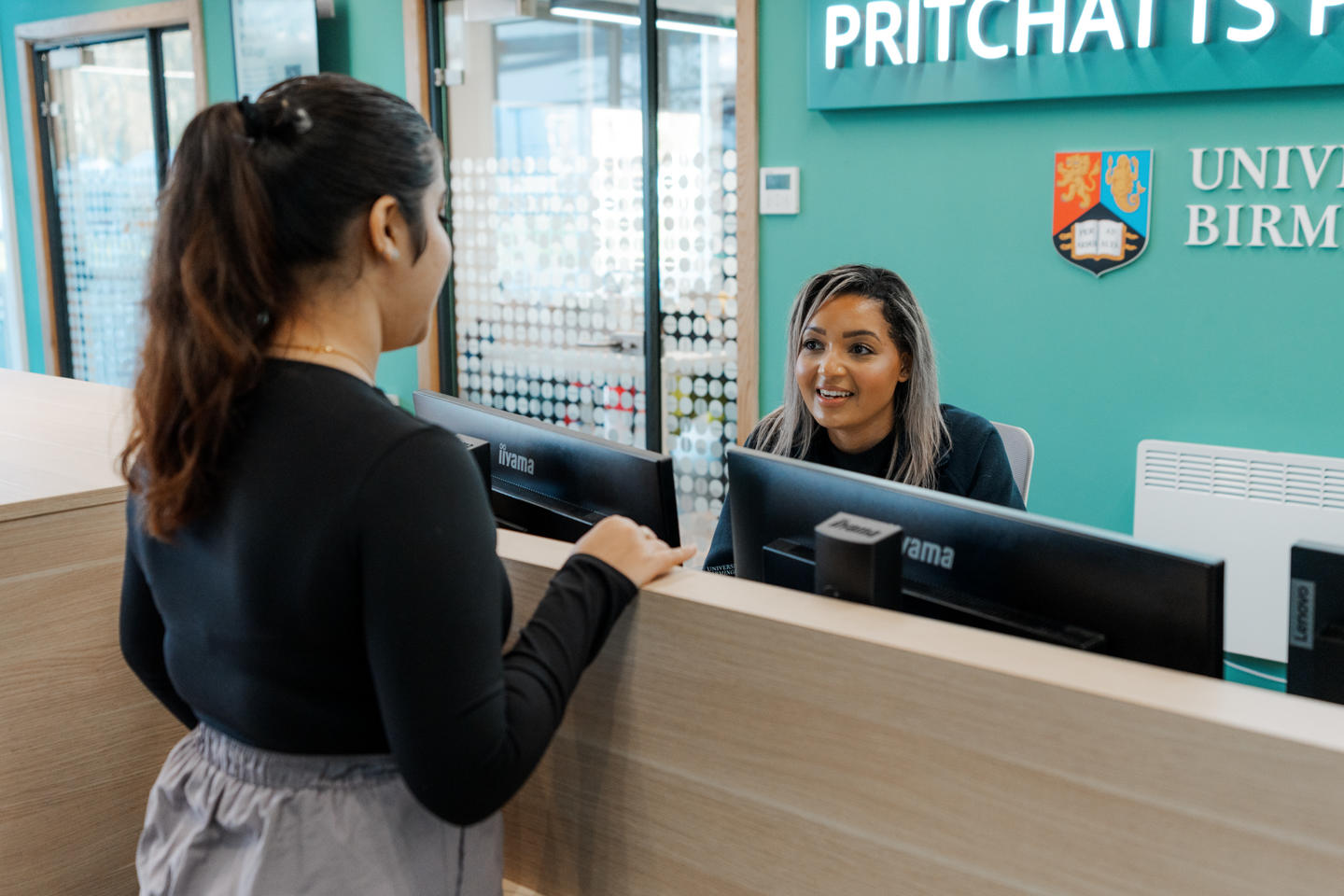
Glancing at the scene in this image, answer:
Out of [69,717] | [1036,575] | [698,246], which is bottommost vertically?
[69,717]

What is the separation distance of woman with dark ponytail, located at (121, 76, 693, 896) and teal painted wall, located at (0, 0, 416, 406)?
11.3 feet

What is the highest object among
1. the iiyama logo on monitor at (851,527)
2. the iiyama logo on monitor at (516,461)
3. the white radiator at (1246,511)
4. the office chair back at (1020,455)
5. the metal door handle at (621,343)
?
the iiyama logo on monitor at (851,527)

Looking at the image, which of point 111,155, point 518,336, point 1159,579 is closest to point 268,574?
point 1159,579

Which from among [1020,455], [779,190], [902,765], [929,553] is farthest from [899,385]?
[779,190]

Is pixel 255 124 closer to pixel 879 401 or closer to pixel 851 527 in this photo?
pixel 851 527

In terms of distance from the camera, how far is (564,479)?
1.42m

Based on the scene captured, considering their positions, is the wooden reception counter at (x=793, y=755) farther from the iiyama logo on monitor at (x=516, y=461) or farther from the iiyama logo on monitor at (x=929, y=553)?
the iiyama logo on monitor at (x=516, y=461)

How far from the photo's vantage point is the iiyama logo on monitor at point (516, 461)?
4.83 ft

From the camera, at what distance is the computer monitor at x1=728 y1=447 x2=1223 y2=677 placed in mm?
926

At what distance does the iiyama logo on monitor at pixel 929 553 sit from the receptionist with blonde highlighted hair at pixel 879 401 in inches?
39.4

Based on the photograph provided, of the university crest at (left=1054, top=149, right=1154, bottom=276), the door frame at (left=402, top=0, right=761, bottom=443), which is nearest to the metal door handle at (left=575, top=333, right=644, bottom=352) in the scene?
the door frame at (left=402, top=0, right=761, bottom=443)

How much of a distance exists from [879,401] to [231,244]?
1467 millimetres

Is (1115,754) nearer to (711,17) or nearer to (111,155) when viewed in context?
(711,17)

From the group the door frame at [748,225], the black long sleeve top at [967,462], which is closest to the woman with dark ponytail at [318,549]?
the black long sleeve top at [967,462]
